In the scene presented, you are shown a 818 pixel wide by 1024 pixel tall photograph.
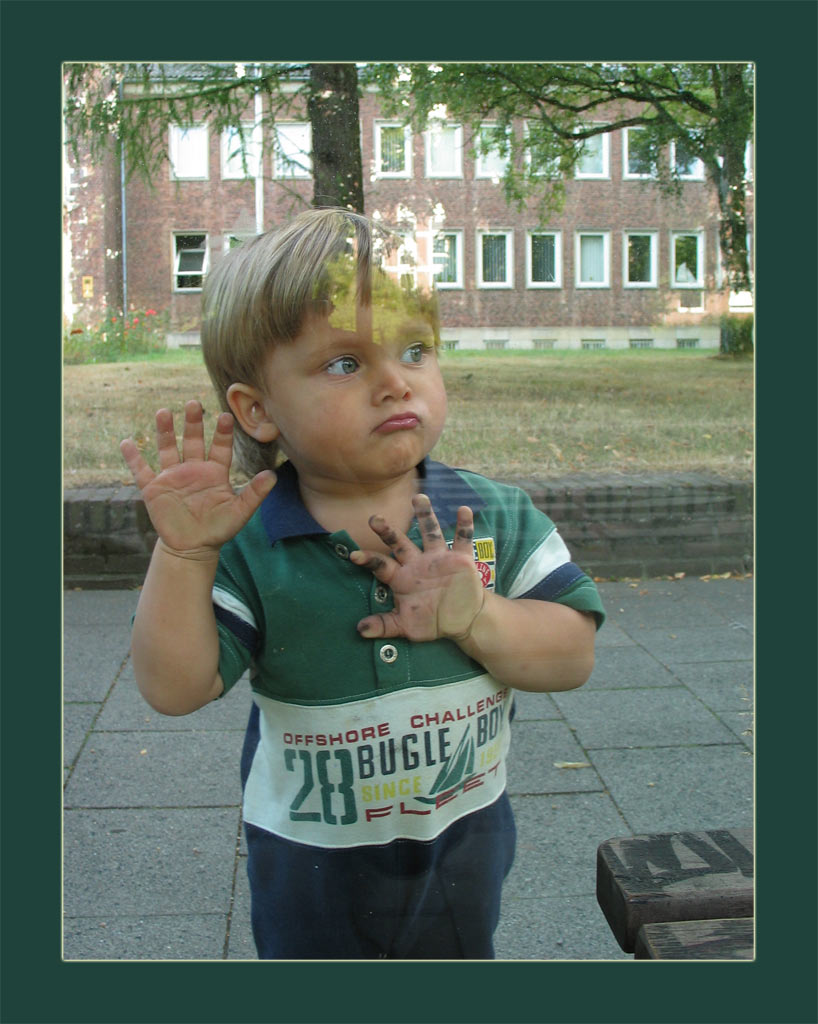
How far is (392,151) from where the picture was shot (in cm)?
157

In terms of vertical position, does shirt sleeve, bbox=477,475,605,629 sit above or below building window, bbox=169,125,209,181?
below

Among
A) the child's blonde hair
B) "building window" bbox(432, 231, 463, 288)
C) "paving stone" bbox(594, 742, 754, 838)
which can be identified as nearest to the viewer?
the child's blonde hair

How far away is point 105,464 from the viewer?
1.64 meters

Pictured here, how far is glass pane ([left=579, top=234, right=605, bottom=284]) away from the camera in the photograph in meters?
1.62

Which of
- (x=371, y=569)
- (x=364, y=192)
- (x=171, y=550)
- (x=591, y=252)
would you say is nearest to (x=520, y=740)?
(x=371, y=569)

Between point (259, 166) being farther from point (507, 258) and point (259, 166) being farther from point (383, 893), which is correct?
point (383, 893)

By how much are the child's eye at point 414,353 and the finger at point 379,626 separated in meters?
0.35

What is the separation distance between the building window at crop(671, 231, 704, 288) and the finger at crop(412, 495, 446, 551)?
56 cm

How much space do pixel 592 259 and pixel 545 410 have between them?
25 centimetres

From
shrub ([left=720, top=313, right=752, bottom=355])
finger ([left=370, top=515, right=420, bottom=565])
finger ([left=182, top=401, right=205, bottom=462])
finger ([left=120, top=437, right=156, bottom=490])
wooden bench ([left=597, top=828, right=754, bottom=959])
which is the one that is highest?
shrub ([left=720, top=313, right=752, bottom=355])

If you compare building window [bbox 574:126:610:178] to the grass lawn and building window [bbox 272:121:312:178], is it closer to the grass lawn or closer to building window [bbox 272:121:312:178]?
the grass lawn

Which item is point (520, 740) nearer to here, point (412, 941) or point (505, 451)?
→ point (412, 941)

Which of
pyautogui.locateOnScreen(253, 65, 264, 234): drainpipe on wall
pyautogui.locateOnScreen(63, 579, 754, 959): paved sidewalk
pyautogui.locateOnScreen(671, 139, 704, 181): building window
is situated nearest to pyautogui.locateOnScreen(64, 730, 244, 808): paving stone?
pyautogui.locateOnScreen(63, 579, 754, 959): paved sidewalk

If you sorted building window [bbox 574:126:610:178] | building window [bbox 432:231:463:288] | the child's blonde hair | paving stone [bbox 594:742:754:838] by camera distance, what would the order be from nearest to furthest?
the child's blonde hair < building window [bbox 432:231:463:288] < building window [bbox 574:126:610:178] < paving stone [bbox 594:742:754:838]
